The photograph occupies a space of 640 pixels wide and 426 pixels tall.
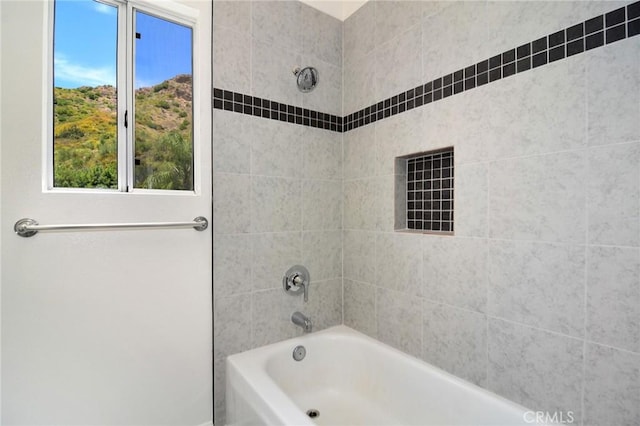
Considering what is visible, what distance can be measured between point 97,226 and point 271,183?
88 centimetres

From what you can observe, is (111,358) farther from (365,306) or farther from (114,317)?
(365,306)

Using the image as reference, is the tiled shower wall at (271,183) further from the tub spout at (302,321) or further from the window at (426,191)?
the window at (426,191)

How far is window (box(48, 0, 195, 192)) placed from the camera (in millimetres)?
1354

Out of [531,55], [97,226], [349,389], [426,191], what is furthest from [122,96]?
[349,389]

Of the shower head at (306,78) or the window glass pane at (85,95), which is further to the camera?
the shower head at (306,78)

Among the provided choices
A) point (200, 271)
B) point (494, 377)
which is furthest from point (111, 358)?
point (494, 377)

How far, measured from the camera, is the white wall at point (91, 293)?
122 centimetres

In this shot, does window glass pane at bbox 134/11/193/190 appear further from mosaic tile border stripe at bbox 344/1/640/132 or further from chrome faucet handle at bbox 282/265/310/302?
mosaic tile border stripe at bbox 344/1/640/132

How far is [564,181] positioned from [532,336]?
0.62 m

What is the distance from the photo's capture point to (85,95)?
1.40 metres

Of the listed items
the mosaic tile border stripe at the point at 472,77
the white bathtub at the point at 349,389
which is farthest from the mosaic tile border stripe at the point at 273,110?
the white bathtub at the point at 349,389

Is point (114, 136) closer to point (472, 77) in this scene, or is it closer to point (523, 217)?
point (472, 77)

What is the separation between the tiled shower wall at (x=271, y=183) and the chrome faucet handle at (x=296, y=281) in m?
0.04

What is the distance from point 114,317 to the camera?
1410 millimetres
